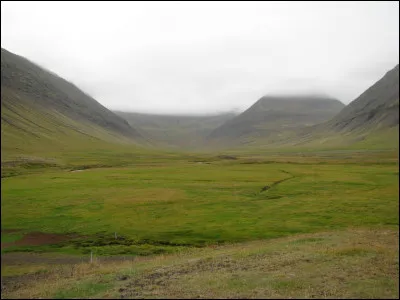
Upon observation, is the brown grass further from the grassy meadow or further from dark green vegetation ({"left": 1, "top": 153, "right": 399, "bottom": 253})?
dark green vegetation ({"left": 1, "top": 153, "right": 399, "bottom": 253})

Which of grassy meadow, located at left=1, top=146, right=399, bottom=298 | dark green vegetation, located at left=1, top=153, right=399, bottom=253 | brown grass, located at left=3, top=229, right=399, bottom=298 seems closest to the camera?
brown grass, located at left=3, top=229, right=399, bottom=298

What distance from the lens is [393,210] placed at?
55.0 meters

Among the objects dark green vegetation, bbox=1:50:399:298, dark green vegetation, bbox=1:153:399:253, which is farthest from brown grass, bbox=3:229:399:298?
dark green vegetation, bbox=1:153:399:253

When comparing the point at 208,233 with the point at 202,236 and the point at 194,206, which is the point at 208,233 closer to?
the point at 202,236

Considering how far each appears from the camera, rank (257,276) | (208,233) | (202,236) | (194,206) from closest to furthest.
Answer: (257,276), (202,236), (208,233), (194,206)

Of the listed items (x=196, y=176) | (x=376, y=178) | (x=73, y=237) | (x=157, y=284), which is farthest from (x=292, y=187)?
(x=157, y=284)

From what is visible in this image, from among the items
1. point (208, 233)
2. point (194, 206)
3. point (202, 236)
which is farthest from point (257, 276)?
point (194, 206)

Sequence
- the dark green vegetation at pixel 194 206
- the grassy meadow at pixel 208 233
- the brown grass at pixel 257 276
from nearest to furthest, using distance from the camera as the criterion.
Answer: the brown grass at pixel 257 276
the grassy meadow at pixel 208 233
the dark green vegetation at pixel 194 206

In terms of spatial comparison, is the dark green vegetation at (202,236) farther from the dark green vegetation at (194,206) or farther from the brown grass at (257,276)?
the dark green vegetation at (194,206)

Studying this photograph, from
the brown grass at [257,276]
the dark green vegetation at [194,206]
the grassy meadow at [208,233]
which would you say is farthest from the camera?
the dark green vegetation at [194,206]

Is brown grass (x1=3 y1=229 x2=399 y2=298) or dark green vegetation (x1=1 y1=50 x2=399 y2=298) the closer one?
brown grass (x1=3 y1=229 x2=399 y2=298)

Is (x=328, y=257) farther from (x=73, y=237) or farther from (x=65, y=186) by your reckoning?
(x=65, y=186)

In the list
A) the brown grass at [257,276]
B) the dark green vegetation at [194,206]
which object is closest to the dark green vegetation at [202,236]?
the brown grass at [257,276]

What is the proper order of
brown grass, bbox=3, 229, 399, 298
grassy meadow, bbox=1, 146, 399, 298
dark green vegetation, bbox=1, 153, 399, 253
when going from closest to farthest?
brown grass, bbox=3, 229, 399, 298, grassy meadow, bbox=1, 146, 399, 298, dark green vegetation, bbox=1, 153, 399, 253
